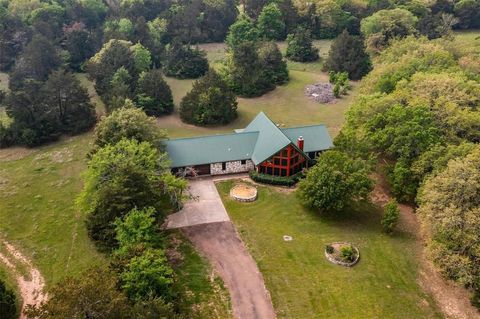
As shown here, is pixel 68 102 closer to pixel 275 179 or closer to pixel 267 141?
pixel 267 141

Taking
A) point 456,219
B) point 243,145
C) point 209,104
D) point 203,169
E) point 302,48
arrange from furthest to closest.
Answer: point 302,48, point 209,104, point 243,145, point 203,169, point 456,219

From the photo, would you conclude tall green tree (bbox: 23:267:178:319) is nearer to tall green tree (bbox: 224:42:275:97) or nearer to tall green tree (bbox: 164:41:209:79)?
tall green tree (bbox: 224:42:275:97)

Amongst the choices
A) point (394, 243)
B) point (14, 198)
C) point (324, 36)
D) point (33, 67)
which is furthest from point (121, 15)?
point (394, 243)

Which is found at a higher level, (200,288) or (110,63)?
(110,63)

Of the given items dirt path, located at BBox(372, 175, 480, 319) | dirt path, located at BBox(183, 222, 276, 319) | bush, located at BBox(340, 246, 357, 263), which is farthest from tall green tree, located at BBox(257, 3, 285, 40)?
bush, located at BBox(340, 246, 357, 263)

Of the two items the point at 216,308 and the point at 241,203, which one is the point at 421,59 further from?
the point at 216,308

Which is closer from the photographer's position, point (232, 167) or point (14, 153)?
point (232, 167)

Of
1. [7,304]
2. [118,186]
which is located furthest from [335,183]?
[7,304]

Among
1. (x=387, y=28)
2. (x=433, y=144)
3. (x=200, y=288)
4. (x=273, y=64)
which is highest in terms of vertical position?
(x=387, y=28)
